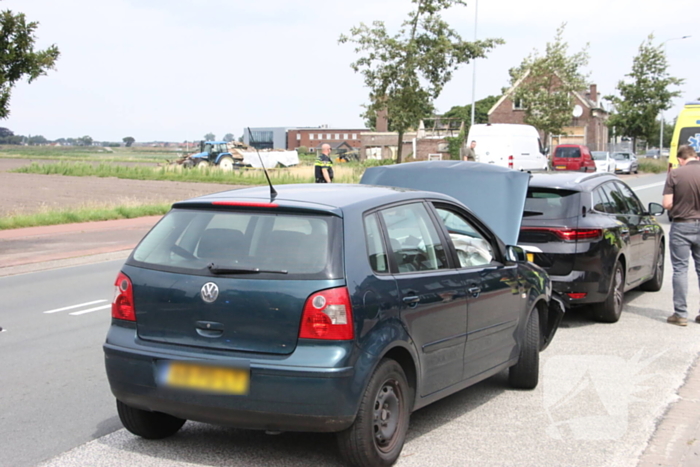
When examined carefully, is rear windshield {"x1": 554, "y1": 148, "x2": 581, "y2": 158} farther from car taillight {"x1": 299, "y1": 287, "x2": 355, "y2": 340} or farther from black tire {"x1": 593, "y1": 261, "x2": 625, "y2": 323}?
car taillight {"x1": 299, "y1": 287, "x2": 355, "y2": 340}

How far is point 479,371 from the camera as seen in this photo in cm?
538

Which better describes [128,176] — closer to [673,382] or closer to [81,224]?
[81,224]

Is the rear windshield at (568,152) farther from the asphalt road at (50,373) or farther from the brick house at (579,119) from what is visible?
the asphalt road at (50,373)

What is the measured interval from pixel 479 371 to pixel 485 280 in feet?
2.01

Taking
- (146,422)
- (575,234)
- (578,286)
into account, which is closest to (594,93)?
(575,234)

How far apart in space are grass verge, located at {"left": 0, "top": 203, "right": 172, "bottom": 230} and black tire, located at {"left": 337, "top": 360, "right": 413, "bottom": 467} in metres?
17.5

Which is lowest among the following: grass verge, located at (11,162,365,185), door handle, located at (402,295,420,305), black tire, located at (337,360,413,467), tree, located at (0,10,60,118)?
grass verge, located at (11,162,365,185)

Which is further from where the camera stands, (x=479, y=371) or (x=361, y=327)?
(x=479, y=371)

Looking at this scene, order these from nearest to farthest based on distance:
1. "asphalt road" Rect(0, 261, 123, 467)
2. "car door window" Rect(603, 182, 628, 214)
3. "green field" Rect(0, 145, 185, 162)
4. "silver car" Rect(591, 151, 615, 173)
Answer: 1. "asphalt road" Rect(0, 261, 123, 467)
2. "car door window" Rect(603, 182, 628, 214)
3. "silver car" Rect(591, 151, 615, 173)
4. "green field" Rect(0, 145, 185, 162)

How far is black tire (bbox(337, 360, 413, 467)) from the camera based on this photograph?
13.7 ft

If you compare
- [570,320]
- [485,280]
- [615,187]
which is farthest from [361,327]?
[615,187]

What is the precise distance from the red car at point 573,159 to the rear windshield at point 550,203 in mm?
35102

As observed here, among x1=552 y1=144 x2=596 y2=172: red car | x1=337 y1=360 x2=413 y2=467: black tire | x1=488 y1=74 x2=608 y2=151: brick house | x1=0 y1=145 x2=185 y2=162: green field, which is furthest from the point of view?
x1=0 y1=145 x2=185 y2=162: green field

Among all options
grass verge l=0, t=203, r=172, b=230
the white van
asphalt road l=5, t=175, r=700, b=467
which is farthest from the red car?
asphalt road l=5, t=175, r=700, b=467
